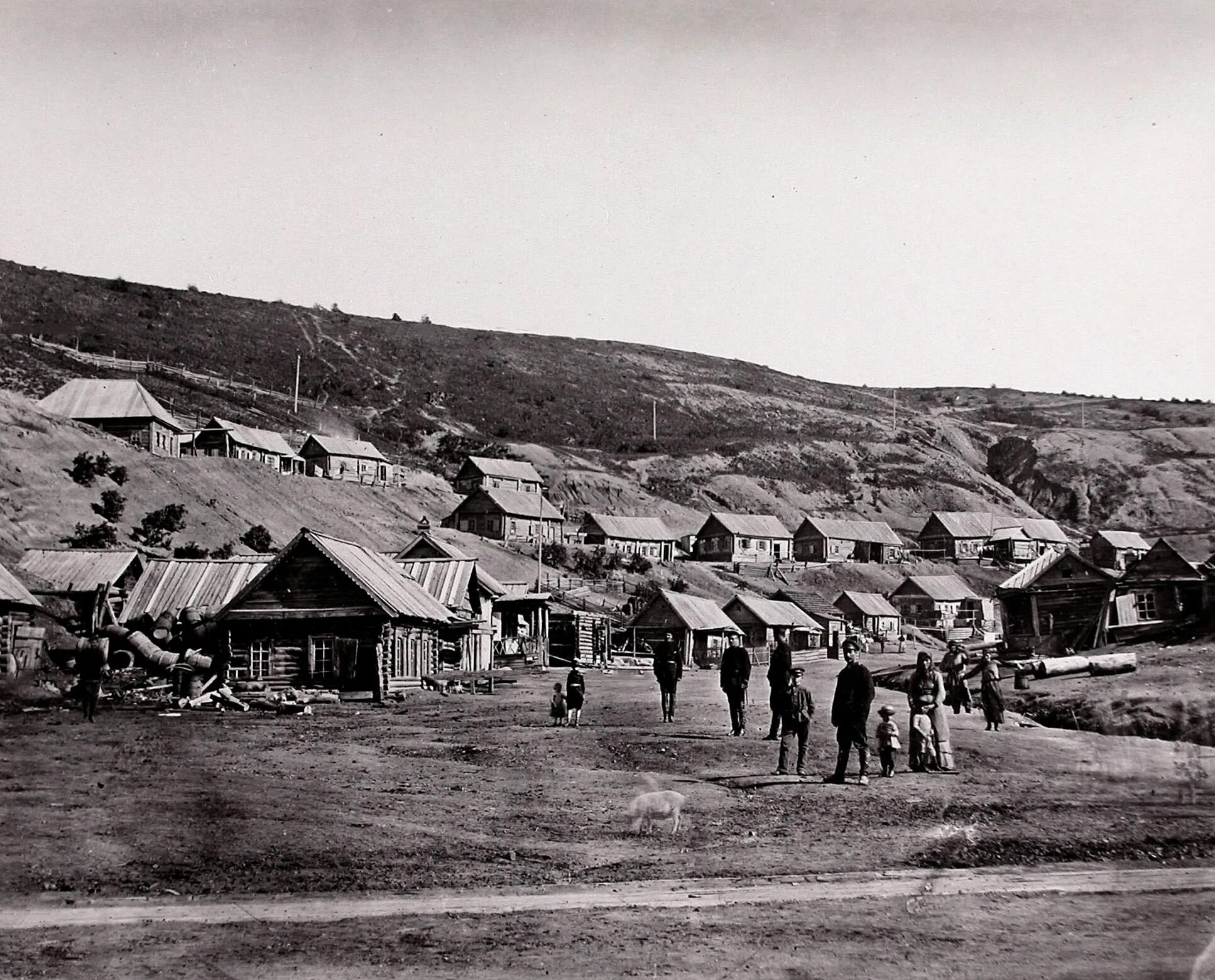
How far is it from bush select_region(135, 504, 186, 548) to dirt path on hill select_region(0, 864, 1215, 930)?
112 ft

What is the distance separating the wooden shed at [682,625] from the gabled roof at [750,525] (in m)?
44.8

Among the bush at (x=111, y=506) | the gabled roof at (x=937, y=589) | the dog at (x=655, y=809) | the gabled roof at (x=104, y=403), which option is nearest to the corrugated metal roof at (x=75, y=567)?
A: the bush at (x=111, y=506)

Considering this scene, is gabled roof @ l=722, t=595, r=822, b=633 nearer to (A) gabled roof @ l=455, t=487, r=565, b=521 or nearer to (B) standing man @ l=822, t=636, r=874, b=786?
(A) gabled roof @ l=455, t=487, r=565, b=521

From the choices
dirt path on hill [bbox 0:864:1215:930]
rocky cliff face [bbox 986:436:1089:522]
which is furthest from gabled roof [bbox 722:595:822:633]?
rocky cliff face [bbox 986:436:1089:522]

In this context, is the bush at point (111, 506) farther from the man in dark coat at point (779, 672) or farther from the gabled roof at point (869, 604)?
the gabled roof at point (869, 604)

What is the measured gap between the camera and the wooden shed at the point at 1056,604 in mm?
42031

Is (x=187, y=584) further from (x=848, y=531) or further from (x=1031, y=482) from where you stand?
(x=1031, y=482)

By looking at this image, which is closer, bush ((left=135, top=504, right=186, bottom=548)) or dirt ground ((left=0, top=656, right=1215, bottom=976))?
dirt ground ((left=0, top=656, right=1215, bottom=976))

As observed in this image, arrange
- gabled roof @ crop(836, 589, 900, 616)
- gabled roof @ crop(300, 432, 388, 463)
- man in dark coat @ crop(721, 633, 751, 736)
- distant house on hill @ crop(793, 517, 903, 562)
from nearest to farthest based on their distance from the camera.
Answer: man in dark coat @ crop(721, 633, 751, 736) → gabled roof @ crop(836, 589, 900, 616) → gabled roof @ crop(300, 432, 388, 463) → distant house on hill @ crop(793, 517, 903, 562)

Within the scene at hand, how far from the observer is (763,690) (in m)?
36.6

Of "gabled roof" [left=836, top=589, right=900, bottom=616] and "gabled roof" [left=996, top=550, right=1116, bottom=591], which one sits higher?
"gabled roof" [left=996, top=550, right=1116, bottom=591]

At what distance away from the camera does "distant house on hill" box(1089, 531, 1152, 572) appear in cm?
5141

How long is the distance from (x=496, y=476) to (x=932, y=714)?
79.6m

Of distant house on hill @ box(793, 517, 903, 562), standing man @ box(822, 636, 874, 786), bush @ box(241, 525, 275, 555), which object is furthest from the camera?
distant house on hill @ box(793, 517, 903, 562)
